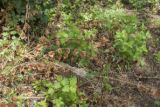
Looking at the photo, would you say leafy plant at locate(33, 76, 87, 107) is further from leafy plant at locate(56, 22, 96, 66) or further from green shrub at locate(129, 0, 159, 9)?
green shrub at locate(129, 0, 159, 9)

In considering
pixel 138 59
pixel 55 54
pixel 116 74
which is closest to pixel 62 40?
pixel 55 54

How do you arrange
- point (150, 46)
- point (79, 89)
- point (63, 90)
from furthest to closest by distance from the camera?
point (150, 46), point (79, 89), point (63, 90)

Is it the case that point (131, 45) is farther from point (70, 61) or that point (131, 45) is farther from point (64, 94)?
point (64, 94)

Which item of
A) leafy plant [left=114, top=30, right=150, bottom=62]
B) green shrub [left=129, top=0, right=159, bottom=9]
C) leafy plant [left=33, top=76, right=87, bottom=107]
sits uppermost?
green shrub [left=129, top=0, right=159, bottom=9]

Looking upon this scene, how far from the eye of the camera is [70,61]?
3283 mm

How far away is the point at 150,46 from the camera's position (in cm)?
398

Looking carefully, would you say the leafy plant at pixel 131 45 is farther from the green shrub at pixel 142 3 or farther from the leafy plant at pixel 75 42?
the green shrub at pixel 142 3

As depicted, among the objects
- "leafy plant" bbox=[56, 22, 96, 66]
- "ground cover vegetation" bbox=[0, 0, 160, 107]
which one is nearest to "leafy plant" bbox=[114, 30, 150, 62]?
"ground cover vegetation" bbox=[0, 0, 160, 107]

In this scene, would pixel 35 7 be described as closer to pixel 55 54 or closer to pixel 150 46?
pixel 55 54

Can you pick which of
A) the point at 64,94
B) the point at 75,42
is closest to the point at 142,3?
the point at 75,42

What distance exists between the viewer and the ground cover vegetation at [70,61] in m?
2.63

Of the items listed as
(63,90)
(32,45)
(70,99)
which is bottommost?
(70,99)

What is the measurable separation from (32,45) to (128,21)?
83.6 inches

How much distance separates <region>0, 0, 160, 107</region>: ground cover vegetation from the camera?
104 inches
